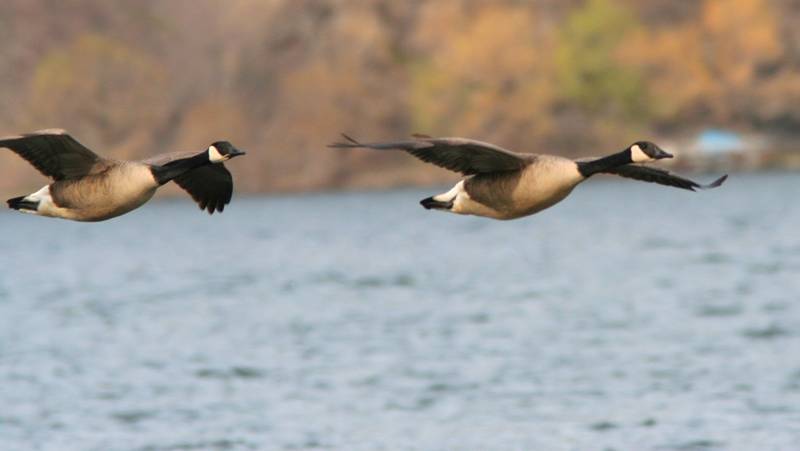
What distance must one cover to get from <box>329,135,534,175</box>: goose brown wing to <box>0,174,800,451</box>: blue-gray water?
39.8ft

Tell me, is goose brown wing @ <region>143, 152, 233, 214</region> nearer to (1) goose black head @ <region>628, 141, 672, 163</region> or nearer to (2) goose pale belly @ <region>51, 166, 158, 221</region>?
(2) goose pale belly @ <region>51, 166, 158, 221</region>

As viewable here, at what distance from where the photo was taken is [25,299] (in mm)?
59812

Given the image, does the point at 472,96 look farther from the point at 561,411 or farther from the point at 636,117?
the point at 561,411

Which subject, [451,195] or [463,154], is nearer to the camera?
[463,154]

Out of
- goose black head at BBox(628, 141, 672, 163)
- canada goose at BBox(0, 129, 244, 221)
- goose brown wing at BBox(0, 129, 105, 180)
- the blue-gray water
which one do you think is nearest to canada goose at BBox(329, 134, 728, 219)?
goose black head at BBox(628, 141, 672, 163)

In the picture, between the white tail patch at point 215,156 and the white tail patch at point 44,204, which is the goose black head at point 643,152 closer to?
the white tail patch at point 215,156

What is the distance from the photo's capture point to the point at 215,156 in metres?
14.5

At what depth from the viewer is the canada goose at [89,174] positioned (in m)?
14.6

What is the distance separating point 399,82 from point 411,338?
7154cm

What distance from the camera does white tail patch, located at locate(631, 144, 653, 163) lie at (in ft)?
48.9

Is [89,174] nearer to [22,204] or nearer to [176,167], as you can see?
[22,204]

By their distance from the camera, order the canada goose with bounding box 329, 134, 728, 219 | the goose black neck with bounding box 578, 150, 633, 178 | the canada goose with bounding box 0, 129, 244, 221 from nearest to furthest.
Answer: the canada goose with bounding box 329, 134, 728, 219, the goose black neck with bounding box 578, 150, 633, 178, the canada goose with bounding box 0, 129, 244, 221

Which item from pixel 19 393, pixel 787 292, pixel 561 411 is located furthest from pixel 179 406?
pixel 787 292

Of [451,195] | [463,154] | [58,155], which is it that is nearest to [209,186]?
[58,155]
